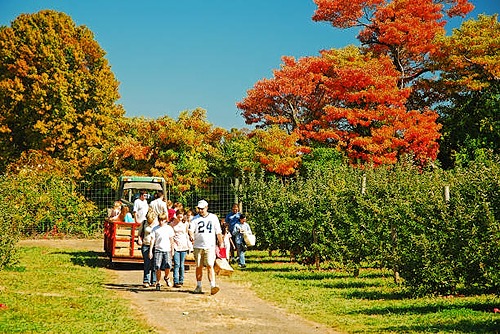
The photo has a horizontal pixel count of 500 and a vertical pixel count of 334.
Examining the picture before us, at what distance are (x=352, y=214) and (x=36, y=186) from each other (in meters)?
18.4

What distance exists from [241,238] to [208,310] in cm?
957

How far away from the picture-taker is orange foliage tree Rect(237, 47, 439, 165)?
36531 millimetres

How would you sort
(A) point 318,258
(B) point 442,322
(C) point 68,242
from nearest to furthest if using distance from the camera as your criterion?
(B) point 442,322, (A) point 318,258, (C) point 68,242

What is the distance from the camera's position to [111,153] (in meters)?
35.2

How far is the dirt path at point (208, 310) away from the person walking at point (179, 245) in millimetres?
366

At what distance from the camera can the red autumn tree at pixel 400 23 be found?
4009cm

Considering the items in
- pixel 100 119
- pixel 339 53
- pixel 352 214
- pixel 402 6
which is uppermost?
pixel 402 6

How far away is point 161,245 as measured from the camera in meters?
16.0

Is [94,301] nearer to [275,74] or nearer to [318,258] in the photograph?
[318,258]

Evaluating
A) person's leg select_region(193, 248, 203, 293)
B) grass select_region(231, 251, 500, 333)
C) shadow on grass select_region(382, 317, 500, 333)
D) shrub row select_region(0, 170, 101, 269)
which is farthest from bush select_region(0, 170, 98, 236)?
shadow on grass select_region(382, 317, 500, 333)

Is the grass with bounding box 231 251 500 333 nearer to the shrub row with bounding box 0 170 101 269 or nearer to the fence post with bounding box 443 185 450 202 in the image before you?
the fence post with bounding box 443 185 450 202

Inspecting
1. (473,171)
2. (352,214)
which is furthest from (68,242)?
(473,171)

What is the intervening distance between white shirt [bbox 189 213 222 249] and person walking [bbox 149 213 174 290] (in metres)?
0.82

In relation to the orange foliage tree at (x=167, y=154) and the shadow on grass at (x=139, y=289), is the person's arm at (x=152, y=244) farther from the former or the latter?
the orange foliage tree at (x=167, y=154)
